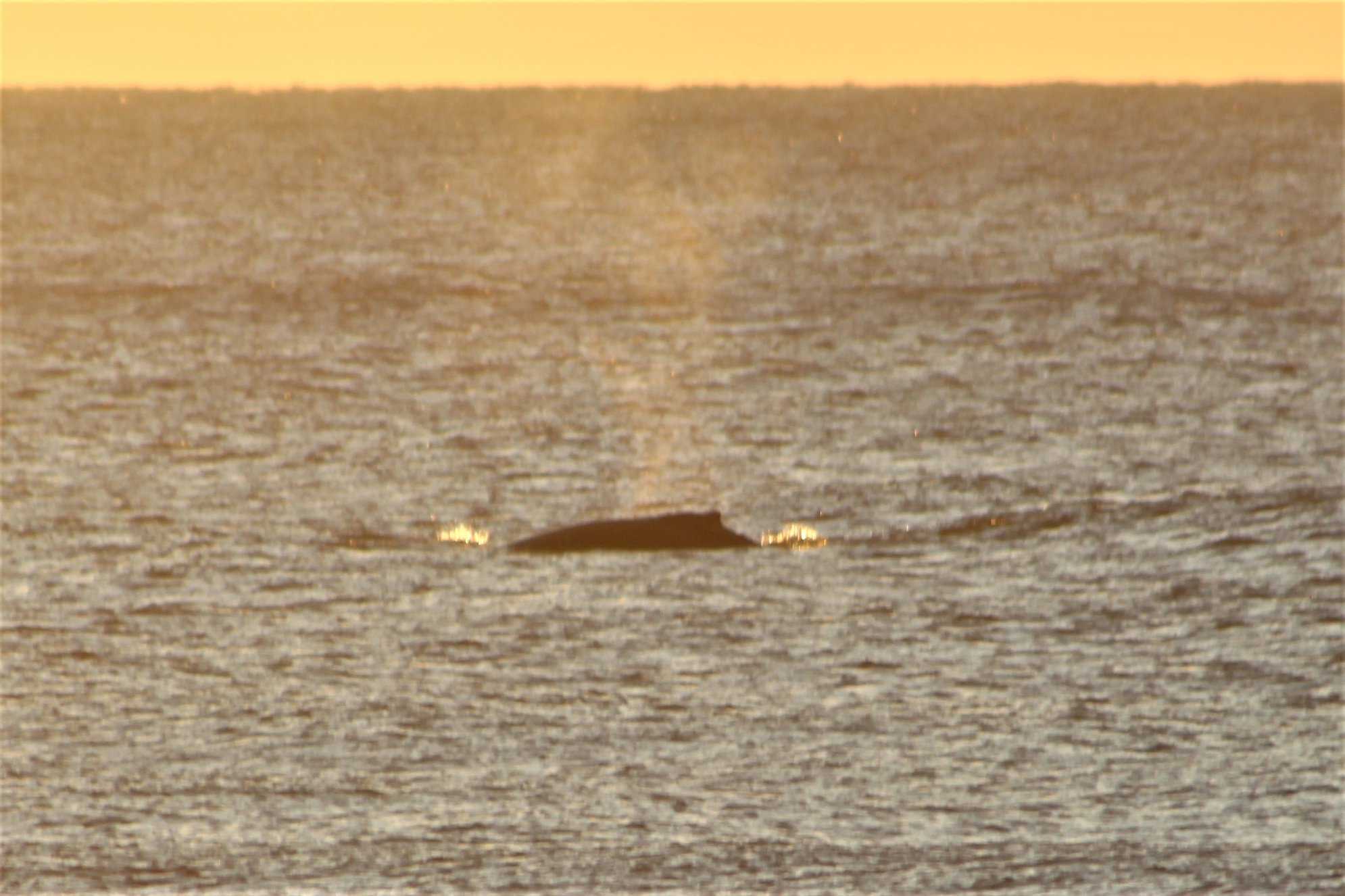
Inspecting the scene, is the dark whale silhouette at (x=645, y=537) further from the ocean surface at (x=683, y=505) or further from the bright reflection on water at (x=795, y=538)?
the ocean surface at (x=683, y=505)

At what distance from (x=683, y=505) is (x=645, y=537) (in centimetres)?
231

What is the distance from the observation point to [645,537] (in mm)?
17734

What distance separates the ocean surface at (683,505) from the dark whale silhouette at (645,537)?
34 centimetres

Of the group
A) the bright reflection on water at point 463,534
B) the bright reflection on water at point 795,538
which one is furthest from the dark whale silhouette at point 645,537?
the bright reflection on water at point 463,534

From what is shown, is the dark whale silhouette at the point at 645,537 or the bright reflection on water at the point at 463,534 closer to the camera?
the dark whale silhouette at the point at 645,537

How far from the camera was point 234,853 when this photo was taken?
960cm

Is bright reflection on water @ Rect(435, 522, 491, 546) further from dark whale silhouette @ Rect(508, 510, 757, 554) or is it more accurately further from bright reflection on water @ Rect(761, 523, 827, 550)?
bright reflection on water @ Rect(761, 523, 827, 550)

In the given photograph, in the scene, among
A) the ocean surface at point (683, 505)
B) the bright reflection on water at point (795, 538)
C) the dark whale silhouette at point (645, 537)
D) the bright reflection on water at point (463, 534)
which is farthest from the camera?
the bright reflection on water at point (463, 534)

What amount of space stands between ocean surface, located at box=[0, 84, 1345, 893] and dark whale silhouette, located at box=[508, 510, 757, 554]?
1.13 feet

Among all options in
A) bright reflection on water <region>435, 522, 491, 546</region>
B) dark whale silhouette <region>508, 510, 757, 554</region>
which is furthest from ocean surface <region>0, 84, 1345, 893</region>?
dark whale silhouette <region>508, 510, 757, 554</region>

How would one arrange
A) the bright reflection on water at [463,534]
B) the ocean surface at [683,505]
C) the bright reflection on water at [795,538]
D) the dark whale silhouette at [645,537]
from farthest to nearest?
the bright reflection on water at [463,534] → the bright reflection on water at [795,538] → the dark whale silhouette at [645,537] → the ocean surface at [683,505]

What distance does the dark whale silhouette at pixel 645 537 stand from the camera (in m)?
17.5

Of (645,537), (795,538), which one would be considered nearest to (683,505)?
(795,538)

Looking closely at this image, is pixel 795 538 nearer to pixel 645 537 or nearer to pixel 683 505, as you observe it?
pixel 645 537
